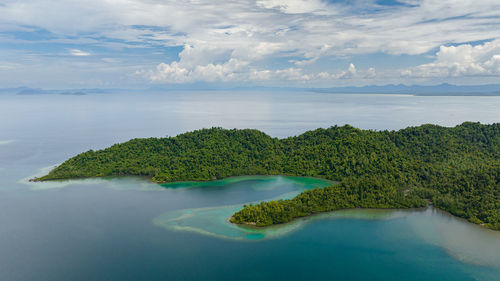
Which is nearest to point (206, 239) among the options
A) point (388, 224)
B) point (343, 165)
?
point (388, 224)

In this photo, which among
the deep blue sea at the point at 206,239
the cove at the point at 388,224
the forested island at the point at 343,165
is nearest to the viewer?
the deep blue sea at the point at 206,239

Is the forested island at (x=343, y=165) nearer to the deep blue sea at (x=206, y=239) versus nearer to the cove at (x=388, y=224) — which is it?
the cove at (x=388, y=224)

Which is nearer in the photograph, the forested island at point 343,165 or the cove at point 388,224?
the cove at point 388,224

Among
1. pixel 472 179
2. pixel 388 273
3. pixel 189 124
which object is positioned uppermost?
pixel 189 124

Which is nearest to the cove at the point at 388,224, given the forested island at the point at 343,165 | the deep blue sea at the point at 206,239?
the deep blue sea at the point at 206,239

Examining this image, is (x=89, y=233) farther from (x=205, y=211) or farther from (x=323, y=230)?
(x=323, y=230)

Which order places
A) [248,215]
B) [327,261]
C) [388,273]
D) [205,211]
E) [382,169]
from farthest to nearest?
[382,169] → [205,211] → [248,215] → [327,261] → [388,273]

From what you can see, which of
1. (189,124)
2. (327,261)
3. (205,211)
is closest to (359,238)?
(327,261)

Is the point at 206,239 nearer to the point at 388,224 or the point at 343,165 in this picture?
the point at 388,224
